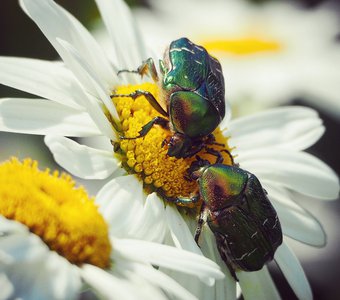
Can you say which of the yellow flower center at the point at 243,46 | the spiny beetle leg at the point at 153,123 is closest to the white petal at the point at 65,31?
the spiny beetle leg at the point at 153,123

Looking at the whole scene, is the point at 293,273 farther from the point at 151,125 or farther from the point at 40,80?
the point at 40,80

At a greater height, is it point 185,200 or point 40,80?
point 40,80

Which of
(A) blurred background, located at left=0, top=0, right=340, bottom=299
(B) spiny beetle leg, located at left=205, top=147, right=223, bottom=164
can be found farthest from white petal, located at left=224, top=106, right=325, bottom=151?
(A) blurred background, located at left=0, top=0, right=340, bottom=299

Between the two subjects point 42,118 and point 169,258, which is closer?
point 169,258

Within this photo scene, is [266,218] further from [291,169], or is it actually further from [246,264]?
[291,169]

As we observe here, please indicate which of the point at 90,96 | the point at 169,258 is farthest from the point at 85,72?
the point at 169,258
